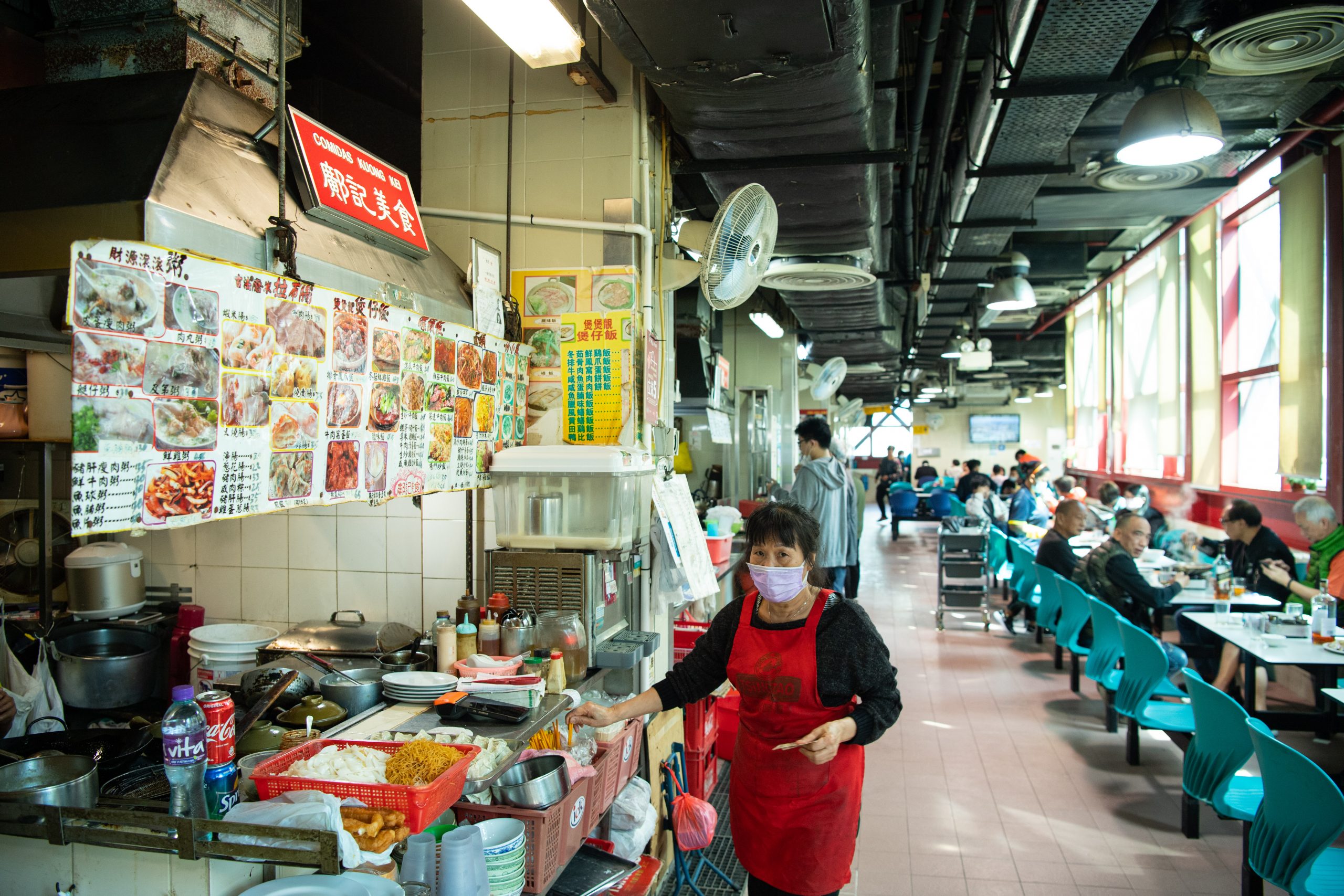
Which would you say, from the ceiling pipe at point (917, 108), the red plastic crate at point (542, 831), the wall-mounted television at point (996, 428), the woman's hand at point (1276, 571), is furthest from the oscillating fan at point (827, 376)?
the wall-mounted television at point (996, 428)

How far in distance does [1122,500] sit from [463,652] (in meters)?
8.70

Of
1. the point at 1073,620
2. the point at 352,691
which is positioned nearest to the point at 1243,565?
the point at 1073,620

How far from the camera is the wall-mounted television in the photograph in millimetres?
26953

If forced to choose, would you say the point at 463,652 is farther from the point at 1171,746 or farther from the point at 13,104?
the point at 1171,746

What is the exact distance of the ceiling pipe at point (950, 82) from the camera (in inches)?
152

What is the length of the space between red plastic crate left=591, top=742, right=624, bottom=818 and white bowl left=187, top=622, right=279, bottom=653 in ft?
6.02

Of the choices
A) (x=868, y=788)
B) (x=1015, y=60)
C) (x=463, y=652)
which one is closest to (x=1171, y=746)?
(x=868, y=788)

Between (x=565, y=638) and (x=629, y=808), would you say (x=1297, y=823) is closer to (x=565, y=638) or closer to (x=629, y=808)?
(x=629, y=808)

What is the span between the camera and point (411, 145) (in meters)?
4.57

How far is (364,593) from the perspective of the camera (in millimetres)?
3930

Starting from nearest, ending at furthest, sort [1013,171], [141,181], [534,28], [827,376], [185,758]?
[185,758]
[141,181]
[534,28]
[1013,171]
[827,376]

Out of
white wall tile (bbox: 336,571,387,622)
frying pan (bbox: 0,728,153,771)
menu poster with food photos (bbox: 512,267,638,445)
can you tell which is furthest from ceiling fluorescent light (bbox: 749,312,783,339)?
frying pan (bbox: 0,728,153,771)

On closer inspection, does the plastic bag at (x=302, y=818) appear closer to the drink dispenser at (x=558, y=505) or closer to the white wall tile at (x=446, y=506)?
the drink dispenser at (x=558, y=505)

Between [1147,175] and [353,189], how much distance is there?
4674 millimetres
